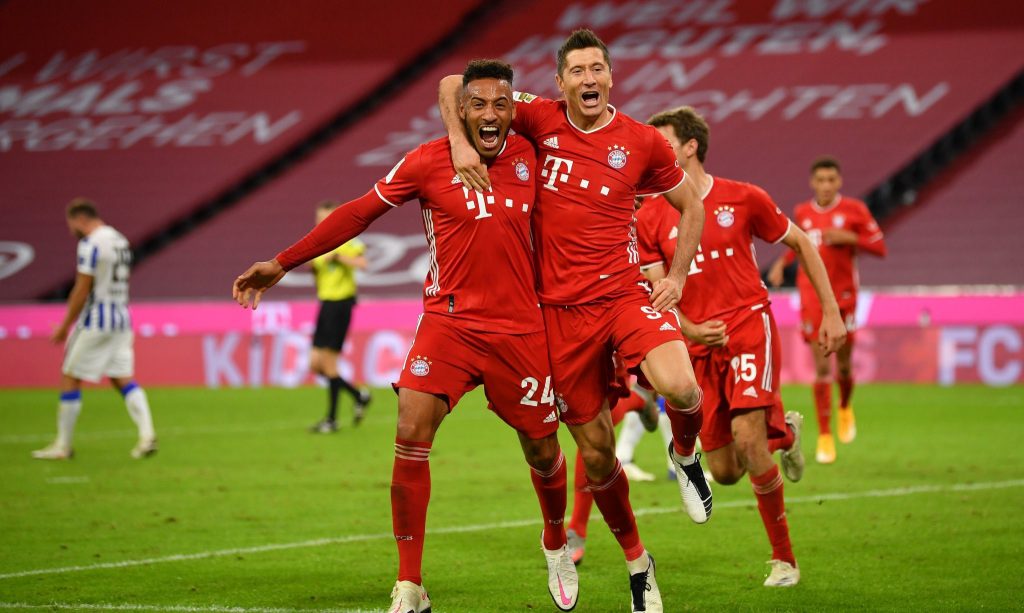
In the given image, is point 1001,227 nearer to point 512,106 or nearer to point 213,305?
point 213,305

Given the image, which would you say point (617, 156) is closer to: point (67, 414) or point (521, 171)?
point (521, 171)

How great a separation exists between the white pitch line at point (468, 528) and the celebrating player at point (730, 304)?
1.94 meters

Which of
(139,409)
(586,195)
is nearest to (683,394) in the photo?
(586,195)

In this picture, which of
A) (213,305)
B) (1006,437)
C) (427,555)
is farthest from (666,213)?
(213,305)

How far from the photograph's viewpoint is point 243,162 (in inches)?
1120

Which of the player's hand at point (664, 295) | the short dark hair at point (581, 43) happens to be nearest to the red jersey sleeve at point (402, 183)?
the short dark hair at point (581, 43)

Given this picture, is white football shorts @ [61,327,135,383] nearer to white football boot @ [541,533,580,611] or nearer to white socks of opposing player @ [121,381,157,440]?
white socks of opposing player @ [121,381,157,440]

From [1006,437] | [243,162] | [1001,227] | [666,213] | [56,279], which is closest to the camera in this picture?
[666,213]

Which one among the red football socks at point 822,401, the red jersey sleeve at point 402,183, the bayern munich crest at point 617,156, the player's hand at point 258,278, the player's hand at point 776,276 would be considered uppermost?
the bayern munich crest at point 617,156

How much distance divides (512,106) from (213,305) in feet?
49.4

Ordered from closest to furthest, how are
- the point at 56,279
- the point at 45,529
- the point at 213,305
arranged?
the point at 45,529 → the point at 213,305 → the point at 56,279

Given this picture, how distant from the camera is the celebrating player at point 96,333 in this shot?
40.9 feet

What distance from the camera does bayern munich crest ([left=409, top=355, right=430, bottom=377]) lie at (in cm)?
610

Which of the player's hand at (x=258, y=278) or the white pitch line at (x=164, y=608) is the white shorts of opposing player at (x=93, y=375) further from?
the player's hand at (x=258, y=278)
